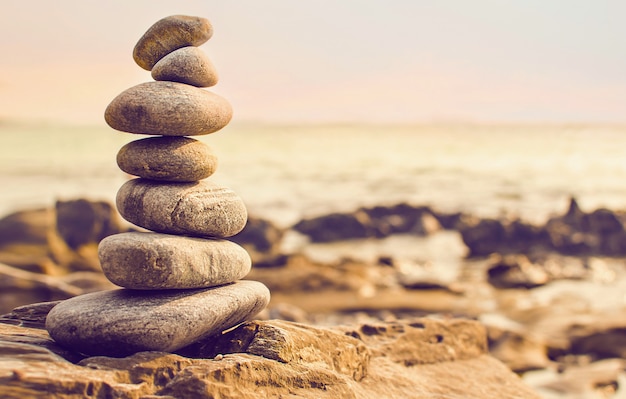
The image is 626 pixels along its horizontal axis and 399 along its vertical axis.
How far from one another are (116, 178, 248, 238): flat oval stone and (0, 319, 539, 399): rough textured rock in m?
0.93

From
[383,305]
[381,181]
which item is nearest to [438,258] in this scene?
[383,305]

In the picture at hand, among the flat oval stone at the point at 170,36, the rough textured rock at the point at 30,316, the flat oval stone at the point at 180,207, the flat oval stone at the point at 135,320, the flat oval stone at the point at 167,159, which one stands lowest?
the rough textured rock at the point at 30,316

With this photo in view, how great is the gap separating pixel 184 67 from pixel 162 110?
0.50 metres

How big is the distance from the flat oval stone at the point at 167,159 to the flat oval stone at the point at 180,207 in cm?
9

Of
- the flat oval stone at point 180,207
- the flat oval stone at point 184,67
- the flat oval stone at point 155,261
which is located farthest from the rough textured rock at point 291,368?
the flat oval stone at point 184,67

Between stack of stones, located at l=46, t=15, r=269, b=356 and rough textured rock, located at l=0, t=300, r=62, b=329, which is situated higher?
stack of stones, located at l=46, t=15, r=269, b=356

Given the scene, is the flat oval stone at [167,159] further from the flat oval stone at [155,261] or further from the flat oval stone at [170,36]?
the flat oval stone at [170,36]

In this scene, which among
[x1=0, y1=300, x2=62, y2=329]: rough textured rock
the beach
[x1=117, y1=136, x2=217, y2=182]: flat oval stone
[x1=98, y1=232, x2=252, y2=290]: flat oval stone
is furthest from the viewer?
the beach

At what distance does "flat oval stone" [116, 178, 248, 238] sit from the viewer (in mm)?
5301

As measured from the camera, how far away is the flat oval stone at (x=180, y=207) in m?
5.30

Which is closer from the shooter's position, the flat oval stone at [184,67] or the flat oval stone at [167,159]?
the flat oval stone at [167,159]

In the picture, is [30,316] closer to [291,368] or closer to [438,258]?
[291,368]

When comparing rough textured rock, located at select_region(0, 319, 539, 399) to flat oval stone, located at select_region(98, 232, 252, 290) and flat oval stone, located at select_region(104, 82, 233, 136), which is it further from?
flat oval stone, located at select_region(104, 82, 233, 136)

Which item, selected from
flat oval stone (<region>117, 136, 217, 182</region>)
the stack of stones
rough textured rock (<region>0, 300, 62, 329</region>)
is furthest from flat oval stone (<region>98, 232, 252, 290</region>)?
rough textured rock (<region>0, 300, 62, 329</region>)
